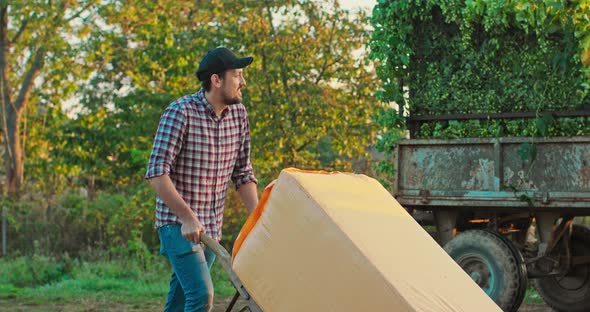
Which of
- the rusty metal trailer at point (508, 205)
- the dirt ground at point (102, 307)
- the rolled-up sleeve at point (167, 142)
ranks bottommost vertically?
the dirt ground at point (102, 307)

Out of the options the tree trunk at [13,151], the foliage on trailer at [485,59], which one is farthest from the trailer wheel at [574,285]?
the tree trunk at [13,151]

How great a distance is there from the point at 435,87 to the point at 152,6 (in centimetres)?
1090

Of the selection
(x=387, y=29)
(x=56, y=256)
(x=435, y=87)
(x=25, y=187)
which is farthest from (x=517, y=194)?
(x=25, y=187)

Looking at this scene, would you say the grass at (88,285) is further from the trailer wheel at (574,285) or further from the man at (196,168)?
the man at (196,168)

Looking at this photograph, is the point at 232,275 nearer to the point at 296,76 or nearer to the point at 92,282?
the point at 92,282

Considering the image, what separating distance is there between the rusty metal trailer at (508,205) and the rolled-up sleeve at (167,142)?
5.02m

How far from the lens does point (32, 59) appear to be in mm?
25234

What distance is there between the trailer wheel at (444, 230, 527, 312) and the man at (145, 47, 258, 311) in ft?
15.2

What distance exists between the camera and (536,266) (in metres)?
9.51

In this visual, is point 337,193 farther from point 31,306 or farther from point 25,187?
point 25,187

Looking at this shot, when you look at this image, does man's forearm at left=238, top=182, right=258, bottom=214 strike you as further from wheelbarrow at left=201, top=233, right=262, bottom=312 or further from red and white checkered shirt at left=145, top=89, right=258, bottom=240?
wheelbarrow at left=201, top=233, right=262, bottom=312

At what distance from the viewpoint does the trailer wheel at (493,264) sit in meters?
8.95

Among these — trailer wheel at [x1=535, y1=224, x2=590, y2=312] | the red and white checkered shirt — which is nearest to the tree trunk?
trailer wheel at [x1=535, y1=224, x2=590, y2=312]

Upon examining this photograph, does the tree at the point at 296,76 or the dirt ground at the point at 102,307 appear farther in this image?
the tree at the point at 296,76
